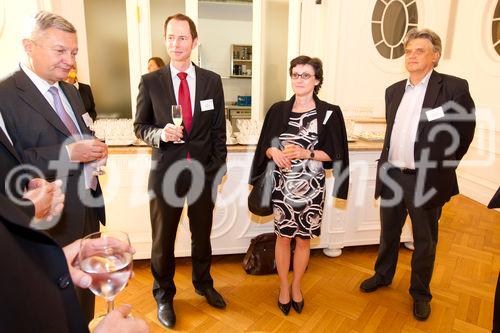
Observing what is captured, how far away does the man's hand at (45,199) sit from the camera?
1140mm

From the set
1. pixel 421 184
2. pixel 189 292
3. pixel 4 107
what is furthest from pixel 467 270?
pixel 4 107

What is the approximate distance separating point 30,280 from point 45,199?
1.76ft

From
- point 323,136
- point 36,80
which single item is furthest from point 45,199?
point 323,136

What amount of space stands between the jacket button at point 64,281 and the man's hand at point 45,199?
43 centimetres

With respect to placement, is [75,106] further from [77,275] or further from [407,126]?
[407,126]

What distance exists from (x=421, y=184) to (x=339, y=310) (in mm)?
1029

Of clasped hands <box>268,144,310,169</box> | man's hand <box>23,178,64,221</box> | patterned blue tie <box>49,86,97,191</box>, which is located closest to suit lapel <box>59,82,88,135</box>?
patterned blue tie <box>49,86,97,191</box>

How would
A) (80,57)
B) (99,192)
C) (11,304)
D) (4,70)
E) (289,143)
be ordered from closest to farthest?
1. (11,304)
2. (99,192)
3. (289,143)
4. (4,70)
5. (80,57)

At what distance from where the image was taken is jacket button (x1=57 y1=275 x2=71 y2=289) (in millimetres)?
788

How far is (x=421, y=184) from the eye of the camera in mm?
2369

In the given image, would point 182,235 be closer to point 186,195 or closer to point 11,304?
point 186,195

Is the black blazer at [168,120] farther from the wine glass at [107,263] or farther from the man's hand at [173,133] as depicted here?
the wine glass at [107,263]

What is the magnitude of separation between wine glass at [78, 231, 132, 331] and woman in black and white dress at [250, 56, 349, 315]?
147 cm

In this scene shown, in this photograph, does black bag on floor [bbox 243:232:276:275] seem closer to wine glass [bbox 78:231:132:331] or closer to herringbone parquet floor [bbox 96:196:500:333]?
herringbone parquet floor [bbox 96:196:500:333]
